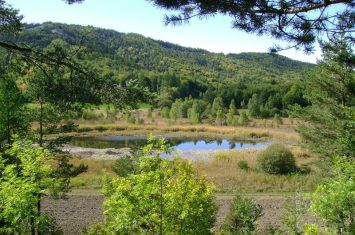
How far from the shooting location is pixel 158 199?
6543 mm

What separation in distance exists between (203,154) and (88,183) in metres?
15.8

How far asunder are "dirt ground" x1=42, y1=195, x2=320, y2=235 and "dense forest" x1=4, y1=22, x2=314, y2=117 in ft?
25.5

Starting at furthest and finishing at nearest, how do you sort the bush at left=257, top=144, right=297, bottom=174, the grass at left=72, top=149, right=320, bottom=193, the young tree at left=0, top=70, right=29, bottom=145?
the bush at left=257, top=144, right=297, bottom=174 → the grass at left=72, top=149, right=320, bottom=193 → the young tree at left=0, top=70, right=29, bottom=145

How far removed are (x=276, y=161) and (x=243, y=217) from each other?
15.6m

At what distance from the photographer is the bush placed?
25344 mm

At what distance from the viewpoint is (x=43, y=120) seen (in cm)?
1390

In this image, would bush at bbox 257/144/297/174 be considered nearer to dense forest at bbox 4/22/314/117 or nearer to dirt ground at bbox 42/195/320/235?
dense forest at bbox 4/22/314/117

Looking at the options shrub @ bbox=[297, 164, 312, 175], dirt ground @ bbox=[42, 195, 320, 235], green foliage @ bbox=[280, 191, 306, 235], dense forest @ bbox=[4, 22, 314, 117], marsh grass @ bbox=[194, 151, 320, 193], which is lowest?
dirt ground @ bbox=[42, 195, 320, 235]

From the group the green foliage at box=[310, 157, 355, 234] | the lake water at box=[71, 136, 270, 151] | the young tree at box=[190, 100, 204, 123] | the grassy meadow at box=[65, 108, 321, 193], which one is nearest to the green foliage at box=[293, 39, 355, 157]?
the grassy meadow at box=[65, 108, 321, 193]

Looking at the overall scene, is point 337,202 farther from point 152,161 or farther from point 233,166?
point 233,166

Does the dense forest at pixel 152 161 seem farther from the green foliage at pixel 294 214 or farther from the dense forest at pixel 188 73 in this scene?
the dense forest at pixel 188 73

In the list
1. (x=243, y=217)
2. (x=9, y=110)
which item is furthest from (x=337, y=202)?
(x=9, y=110)

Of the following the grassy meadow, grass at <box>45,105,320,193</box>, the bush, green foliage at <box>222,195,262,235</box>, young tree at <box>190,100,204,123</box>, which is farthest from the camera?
young tree at <box>190,100,204,123</box>

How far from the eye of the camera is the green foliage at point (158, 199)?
632cm
